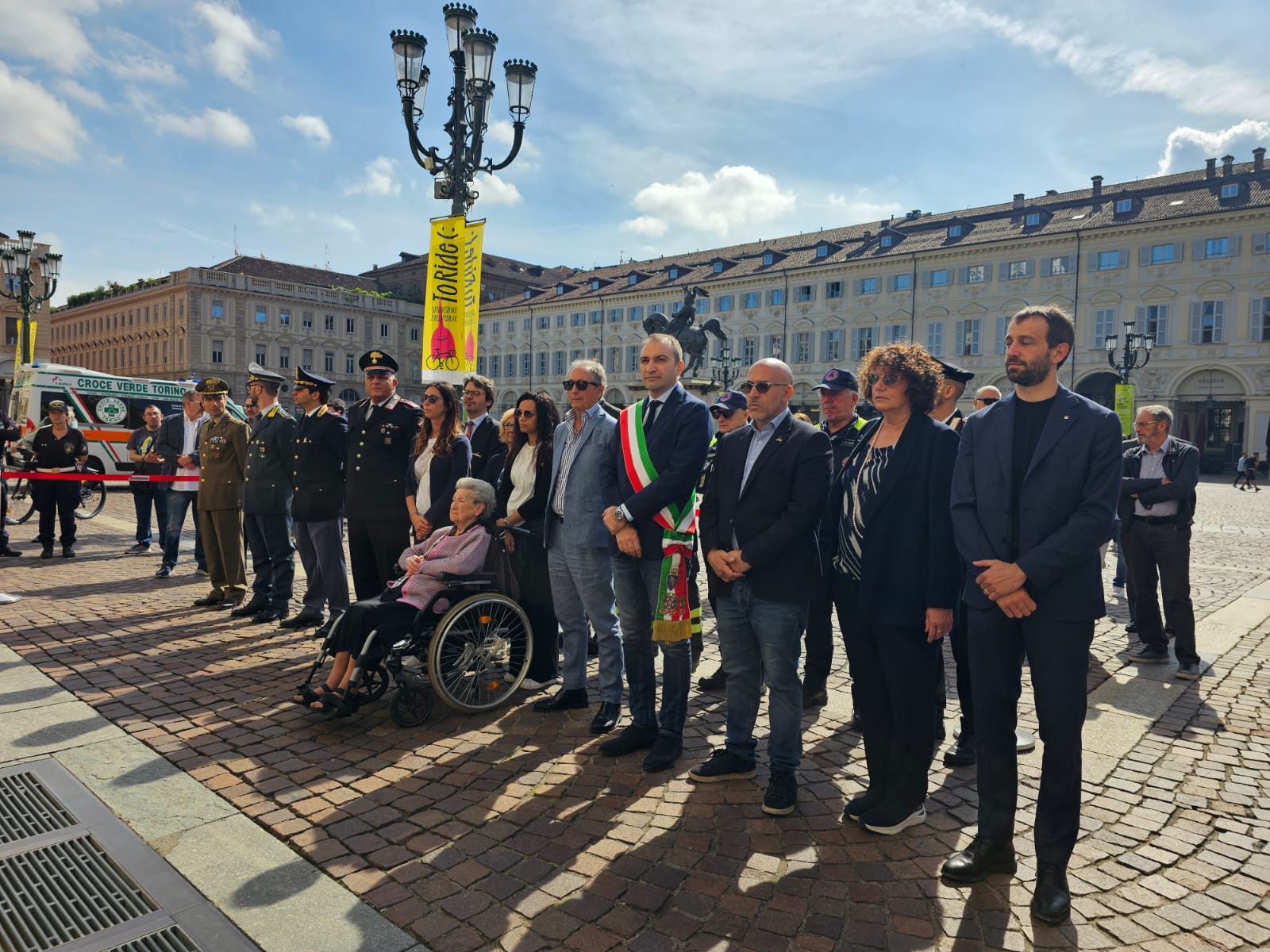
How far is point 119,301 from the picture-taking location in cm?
8156

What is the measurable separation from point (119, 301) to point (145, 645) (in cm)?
9038

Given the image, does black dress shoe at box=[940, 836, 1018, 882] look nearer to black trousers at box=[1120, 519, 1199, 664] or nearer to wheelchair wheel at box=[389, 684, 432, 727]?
wheelchair wheel at box=[389, 684, 432, 727]

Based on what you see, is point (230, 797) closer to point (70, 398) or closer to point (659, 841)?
point (659, 841)

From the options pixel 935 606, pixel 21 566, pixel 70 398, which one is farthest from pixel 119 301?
pixel 935 606

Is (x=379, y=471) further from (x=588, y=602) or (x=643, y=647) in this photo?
(x=643, y=647)

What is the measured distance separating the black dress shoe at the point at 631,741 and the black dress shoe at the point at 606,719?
0.47 ft

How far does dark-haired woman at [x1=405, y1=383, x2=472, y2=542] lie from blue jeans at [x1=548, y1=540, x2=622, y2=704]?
117 cm

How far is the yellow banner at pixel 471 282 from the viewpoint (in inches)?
336

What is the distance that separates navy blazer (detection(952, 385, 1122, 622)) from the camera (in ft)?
10.2

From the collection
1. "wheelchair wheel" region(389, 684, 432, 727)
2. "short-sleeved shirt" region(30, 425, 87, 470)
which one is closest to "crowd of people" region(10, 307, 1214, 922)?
"wheelchair wheel" region(389, 684, 432, 727)

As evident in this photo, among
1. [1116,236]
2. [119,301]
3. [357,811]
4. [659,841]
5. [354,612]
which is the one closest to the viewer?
[659,841]

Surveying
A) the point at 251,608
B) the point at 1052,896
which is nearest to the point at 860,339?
the point at 251,608

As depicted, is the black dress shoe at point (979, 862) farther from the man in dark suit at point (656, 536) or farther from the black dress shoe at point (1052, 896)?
the man in dark suit at point (656, 536)

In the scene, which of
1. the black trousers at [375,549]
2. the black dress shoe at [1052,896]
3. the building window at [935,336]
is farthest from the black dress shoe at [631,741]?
the building window at [935,336]
